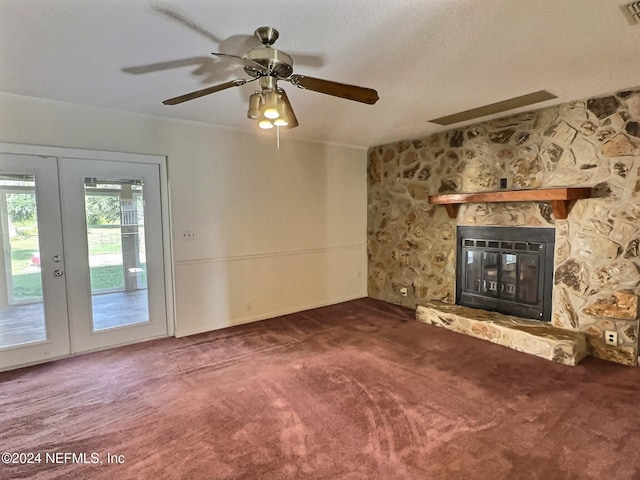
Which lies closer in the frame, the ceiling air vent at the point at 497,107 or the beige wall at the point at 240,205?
the ceiling air vent at the point at 497,107

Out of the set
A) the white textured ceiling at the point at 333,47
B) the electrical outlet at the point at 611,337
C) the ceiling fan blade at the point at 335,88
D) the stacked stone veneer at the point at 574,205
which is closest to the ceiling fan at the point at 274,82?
the ceiling fan blade at the point at 335,88

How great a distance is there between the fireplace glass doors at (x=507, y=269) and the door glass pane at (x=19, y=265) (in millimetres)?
4621

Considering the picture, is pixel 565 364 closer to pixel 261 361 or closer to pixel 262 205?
pixel 261 361

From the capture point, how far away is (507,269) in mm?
3969

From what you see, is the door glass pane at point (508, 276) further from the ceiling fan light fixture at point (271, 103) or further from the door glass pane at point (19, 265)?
the door glass pane at point (19, 265)

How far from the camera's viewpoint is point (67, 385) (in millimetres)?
2848

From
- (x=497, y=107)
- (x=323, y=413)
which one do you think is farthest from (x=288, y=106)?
(x=497, y=107)

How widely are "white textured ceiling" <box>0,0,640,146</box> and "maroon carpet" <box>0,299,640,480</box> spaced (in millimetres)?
2457

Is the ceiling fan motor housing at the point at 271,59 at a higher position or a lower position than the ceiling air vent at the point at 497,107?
lower

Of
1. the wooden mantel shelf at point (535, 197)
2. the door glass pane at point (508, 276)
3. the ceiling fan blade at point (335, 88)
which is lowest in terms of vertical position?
the door glass pane at point (508, 276)

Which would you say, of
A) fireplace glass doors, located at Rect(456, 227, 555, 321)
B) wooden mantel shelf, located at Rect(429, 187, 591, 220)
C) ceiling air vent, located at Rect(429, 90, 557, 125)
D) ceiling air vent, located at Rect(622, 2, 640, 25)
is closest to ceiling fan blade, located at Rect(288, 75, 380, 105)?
ceiling air vent, located at Rect(622, 2, 640, 25)

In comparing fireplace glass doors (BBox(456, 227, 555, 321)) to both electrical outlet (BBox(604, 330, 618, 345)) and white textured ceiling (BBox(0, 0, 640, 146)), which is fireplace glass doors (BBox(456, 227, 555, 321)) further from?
white textured ceiling (BBox(0, 0, 640, 146))

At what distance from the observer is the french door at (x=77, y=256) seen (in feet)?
10.2

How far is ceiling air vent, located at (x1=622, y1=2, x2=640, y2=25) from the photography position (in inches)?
69.9
